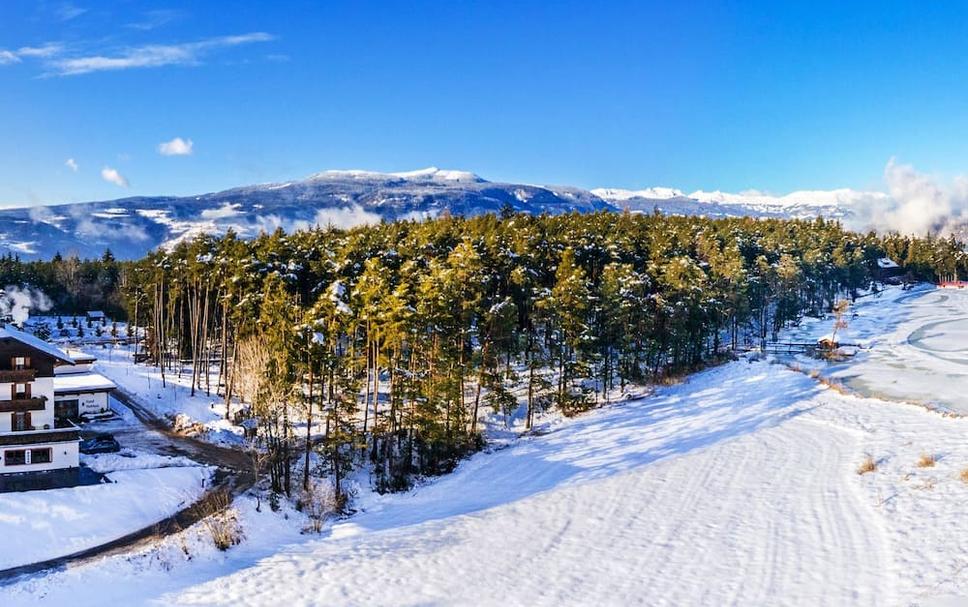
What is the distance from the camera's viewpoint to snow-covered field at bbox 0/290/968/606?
17.5 metres

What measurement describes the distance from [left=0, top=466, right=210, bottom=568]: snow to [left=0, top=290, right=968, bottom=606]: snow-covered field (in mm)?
4226

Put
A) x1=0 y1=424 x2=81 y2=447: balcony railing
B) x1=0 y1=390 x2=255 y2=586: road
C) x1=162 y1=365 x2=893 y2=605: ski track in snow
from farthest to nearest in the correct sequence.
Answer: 1. x1=0 y1=424 x2=81 y2=447: balcony railing
2. x1=0 y1=390 x2=255 y2=586: road
3. x1=162 y1=365 x2=893 y2=605: ski track in snow

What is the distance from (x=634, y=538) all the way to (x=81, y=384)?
4365 centimetres

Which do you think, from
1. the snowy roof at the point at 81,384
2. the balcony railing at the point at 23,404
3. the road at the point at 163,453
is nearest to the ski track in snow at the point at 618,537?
the road at the point at 163,453

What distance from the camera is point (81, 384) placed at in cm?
4738

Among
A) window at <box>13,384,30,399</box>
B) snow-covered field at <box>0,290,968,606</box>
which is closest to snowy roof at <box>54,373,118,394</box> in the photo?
window at <box>13,384,30,399</box>

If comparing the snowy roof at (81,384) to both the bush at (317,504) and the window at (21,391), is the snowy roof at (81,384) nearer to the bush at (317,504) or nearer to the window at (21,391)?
the window at (21,391)

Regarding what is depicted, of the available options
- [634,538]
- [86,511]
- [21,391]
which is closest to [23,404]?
[21,391]

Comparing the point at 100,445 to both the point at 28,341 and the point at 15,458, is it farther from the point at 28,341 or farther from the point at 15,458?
the point at 28,341

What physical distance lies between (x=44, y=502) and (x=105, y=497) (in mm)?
2369

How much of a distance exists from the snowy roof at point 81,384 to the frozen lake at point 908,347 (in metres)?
56.1

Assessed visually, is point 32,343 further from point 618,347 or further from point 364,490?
point 618,347

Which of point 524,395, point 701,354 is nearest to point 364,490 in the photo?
point 524,395

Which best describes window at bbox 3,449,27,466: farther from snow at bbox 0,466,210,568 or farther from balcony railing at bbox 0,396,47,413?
snow at bbox 0,466,210,568
